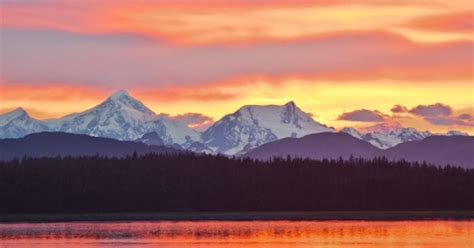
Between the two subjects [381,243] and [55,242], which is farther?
[55,242]

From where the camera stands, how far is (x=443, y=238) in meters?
143

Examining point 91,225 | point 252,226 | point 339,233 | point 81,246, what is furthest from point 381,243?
point 91,225

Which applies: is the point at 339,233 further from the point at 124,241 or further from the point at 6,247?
the point at 6,247

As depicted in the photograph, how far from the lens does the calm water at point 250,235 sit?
457 feet

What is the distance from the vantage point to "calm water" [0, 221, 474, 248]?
139375mm

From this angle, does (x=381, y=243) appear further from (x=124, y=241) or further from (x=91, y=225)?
(x=91, y=225)

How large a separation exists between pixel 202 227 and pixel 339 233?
102 ft

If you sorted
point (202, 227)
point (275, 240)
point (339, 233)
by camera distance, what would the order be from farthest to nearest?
point (202, 227) < point (339, 233) < point (275, 240)

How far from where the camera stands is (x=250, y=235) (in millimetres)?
156625

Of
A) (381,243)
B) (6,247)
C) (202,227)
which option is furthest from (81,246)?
(202,227)

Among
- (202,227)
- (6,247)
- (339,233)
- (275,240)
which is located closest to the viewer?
(6,247)

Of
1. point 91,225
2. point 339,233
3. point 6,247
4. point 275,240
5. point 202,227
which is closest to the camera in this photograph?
point 6,247

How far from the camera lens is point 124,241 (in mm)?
146625

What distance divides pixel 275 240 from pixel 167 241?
41.6 feet
